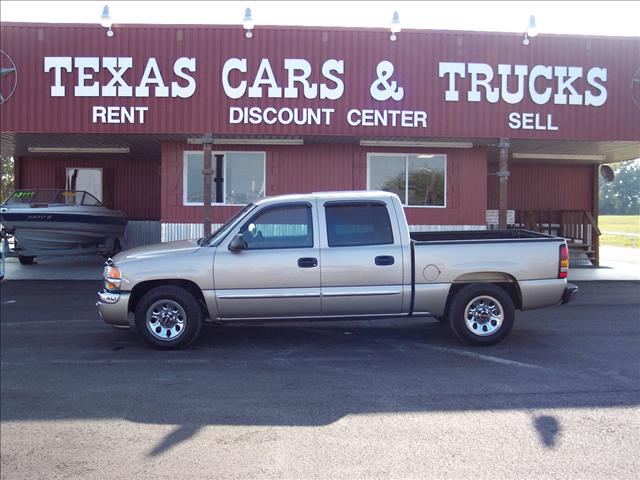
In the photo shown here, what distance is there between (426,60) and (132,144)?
801 centimetres

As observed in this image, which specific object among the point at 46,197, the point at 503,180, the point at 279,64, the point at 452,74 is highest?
the point at 279,64

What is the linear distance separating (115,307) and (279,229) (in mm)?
2174

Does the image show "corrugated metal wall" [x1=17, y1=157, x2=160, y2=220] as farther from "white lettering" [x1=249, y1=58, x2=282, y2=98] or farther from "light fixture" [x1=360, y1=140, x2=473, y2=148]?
"light fixture" [x1=360, y1=140, x2=473, y2=148]

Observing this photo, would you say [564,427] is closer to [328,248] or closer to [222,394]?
[222,394]

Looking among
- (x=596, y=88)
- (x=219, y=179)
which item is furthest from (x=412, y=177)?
(x=219, y=179)

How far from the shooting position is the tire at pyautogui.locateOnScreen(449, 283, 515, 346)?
8.12 m

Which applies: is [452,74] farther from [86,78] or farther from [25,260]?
[25,260]

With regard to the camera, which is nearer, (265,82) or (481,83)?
(265,82)

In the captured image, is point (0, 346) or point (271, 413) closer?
point (271, 413)

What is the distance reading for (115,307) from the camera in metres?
7.87

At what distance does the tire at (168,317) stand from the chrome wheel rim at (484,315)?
131 inches

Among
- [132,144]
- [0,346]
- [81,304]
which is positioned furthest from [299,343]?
[132,144]

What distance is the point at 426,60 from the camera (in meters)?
14.7

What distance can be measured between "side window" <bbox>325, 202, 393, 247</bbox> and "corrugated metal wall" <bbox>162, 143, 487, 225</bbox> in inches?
326
